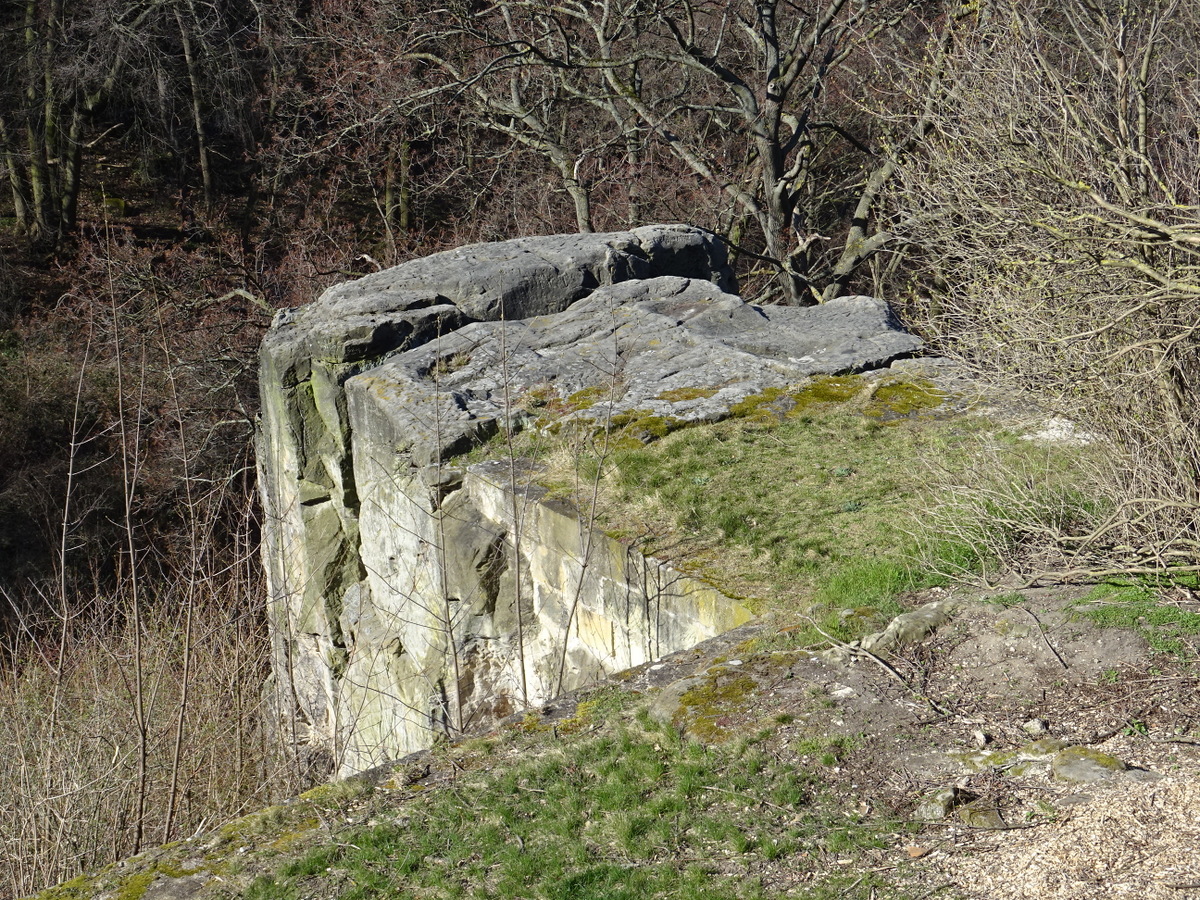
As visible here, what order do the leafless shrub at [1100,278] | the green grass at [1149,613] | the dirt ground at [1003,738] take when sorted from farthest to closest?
the leafless shrub at [1100,278] → the green grass at [1149,613] → the dirt ground at [1003,738]

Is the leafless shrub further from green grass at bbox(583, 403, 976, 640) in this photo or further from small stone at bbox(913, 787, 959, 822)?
small stone at bbox(913, 787, 959, 822)

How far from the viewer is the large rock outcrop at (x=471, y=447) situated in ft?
21.1

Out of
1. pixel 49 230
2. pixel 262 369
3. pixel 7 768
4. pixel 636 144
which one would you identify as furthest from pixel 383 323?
pixel 49 230

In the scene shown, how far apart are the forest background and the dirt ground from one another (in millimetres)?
526

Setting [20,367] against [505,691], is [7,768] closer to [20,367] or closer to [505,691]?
[505,691]

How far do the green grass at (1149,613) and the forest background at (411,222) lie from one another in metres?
0.10

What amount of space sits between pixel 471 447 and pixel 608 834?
3.90m

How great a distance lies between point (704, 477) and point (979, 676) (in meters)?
2.58

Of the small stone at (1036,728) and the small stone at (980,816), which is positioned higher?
the small stone at (1036,728)

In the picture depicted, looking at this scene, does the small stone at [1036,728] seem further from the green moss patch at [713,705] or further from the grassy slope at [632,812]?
the green moss patch at [713,705]

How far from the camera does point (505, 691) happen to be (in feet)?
22.8

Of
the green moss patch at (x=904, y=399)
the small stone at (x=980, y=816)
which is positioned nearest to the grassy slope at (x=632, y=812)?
the small stone at (x=980, y=816)

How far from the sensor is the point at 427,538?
7305 millimetres

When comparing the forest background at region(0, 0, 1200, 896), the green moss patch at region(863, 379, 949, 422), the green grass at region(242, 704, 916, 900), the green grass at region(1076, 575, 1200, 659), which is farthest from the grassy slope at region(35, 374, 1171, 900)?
the green moss patch at region(863, 379, 949, 422)
